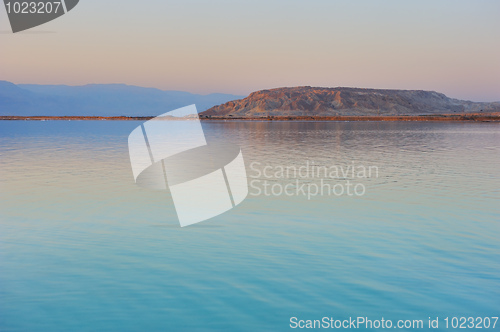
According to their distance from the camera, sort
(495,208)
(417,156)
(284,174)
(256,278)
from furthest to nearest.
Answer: (417,156) < (284,174) < (495,208) < (256,278)

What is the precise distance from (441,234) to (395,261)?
294cm

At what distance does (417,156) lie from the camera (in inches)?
1250

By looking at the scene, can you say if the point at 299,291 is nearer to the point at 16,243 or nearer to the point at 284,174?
the point at 16,243

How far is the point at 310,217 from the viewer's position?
1387cm

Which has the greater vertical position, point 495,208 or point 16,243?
point 16,243

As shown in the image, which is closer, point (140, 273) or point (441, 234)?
point (140, 273)

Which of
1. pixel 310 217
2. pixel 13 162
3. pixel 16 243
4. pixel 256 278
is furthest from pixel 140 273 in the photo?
pixel 13 162

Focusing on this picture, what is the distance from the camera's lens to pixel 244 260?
9.84m

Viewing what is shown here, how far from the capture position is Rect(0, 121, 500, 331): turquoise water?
7418mm

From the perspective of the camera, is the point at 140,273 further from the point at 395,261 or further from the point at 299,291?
the point at 395,261

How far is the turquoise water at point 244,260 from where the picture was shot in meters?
7.42

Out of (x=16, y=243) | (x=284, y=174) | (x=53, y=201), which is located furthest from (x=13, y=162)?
(x=16, y=243)

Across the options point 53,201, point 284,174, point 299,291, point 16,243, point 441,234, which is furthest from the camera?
point 284,174

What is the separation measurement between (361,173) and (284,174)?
3716 millimetres
